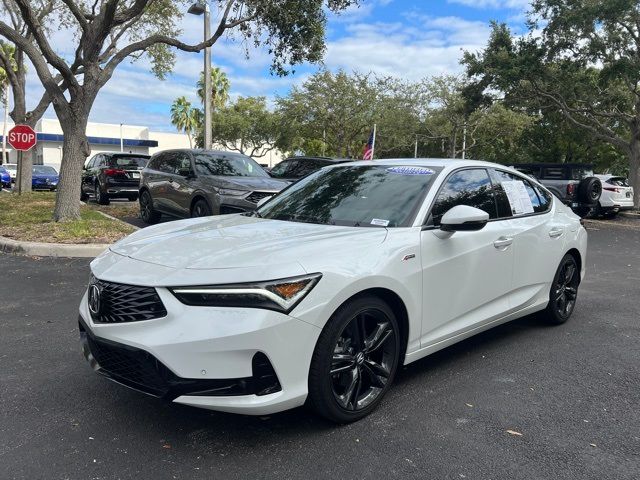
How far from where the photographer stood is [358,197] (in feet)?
13.1

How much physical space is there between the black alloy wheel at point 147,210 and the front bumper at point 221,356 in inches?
388

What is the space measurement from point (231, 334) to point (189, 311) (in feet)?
0.86

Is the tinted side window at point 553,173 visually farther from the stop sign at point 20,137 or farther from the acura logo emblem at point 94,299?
the acura logo emblem at point 94,299

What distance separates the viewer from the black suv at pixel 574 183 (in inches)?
628

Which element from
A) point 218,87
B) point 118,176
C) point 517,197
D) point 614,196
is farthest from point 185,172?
point 218,87

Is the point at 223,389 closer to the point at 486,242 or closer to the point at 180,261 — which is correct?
the point at 180,261

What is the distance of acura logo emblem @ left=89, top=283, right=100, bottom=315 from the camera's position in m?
3.04

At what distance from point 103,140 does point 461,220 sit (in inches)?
2281

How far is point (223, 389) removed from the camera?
2686 mm

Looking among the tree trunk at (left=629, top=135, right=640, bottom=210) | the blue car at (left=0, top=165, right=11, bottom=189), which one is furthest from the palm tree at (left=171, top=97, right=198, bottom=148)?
the tree trunk at (left=629, top=135, right=640, bottom=210)

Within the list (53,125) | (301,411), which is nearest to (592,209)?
(301,411)

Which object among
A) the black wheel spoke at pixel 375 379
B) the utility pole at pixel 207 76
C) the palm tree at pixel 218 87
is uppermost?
the palm tree at pixel 218 87

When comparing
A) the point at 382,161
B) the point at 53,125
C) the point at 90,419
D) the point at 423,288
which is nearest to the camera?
the point at 90,419

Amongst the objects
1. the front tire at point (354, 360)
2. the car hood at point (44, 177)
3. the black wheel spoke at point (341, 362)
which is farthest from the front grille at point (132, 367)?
the car hood at point (44, 177)
